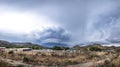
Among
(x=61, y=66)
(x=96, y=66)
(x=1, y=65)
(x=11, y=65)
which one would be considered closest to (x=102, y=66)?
(x=96, y=66)

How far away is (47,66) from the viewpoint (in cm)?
5025

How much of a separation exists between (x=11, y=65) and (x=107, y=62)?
14.3 meters

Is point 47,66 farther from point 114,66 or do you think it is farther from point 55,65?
point 114,66

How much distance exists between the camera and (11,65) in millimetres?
39219

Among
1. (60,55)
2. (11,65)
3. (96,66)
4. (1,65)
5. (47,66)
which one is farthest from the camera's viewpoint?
(60,55)

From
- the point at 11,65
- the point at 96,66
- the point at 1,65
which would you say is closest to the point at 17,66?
the point at 11,65

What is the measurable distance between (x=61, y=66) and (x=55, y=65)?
2.19 metres

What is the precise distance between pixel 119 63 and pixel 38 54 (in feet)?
108

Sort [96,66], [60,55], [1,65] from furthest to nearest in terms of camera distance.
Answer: [60,55], [96,66], [1,65]

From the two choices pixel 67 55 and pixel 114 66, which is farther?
pixel 67 55

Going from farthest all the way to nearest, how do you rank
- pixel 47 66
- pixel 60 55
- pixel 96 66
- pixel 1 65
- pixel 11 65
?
pixel 60 55, pixel 47 66, pixel 96 66, pixel 11 65, pixel 1 65

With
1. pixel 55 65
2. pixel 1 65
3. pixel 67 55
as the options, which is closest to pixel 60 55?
pixel 67 55

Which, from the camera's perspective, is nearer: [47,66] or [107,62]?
[107,62]

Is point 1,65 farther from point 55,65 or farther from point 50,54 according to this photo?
point 50,54
